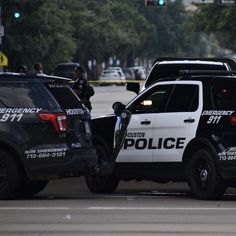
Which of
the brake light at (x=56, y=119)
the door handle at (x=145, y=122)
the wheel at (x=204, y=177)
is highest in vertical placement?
the brake light at (x=56, y=119)

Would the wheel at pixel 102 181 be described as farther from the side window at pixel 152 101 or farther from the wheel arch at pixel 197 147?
the wheel arch at pixel 197 147

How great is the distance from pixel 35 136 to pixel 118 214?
7.07 ft

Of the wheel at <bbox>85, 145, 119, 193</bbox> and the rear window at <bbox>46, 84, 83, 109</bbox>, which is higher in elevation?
the rear window at <bbox>46, 84, 83, 109</bbox>

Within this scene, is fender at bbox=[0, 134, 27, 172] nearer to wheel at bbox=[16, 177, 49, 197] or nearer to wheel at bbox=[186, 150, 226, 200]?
wheel at bbox=[16, 177, 49, 197]

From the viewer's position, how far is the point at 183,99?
45.6 feet

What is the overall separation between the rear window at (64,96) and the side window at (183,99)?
1.37 metres

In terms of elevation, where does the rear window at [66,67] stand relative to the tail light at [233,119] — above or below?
below

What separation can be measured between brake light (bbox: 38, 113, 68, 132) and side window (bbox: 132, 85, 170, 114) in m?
1.50

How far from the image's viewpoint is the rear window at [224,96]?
13.4 m

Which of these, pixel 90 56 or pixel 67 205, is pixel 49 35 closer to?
pixel 90 56

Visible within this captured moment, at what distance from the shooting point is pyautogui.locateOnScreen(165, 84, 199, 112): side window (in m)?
13.7

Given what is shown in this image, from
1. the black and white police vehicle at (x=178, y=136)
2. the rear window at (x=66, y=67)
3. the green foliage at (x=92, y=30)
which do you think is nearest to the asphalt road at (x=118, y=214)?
the black and white police vehicle at (x=178, y=136)

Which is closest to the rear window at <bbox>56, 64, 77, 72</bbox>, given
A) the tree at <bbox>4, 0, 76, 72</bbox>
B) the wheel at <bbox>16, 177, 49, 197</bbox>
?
→ the tree at <bbox>4, 0, 76, 72</bbox>

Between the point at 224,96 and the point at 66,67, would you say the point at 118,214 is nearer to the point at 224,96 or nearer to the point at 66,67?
the point at 224,96
